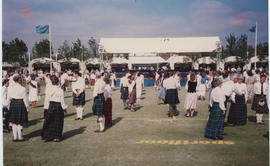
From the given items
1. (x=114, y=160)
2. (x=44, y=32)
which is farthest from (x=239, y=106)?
(x=44, y=32)

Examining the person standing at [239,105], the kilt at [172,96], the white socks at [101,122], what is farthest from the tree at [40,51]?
the person standing at [239,105]

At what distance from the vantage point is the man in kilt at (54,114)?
19.7 ft

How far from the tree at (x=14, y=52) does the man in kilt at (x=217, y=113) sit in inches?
1228

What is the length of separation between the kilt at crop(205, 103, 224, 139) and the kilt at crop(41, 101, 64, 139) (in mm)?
4254

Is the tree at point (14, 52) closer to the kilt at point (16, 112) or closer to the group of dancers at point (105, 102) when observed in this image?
the group of dancers at point (105, 102)

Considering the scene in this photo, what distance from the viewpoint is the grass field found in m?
4.85

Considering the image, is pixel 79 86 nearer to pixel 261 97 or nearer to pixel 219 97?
pixel 219 97

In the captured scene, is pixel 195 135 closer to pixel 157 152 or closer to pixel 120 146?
pixel 157 152

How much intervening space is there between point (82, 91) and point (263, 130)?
661cm

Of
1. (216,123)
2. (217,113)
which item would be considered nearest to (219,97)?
(217,113)

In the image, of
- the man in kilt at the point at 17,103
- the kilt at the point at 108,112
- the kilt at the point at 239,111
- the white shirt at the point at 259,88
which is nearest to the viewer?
the man in kilt at the point at 17,103

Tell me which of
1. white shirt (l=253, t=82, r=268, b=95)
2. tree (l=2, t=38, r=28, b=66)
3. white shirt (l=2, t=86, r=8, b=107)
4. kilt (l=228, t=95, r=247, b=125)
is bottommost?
kilt (l=228, t=95, r=247, b=125)

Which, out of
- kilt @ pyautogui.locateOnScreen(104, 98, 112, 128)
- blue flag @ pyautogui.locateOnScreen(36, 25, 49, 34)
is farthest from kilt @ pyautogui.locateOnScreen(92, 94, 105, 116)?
blue flag @ pyautogui.locateOnScreen(36, 25, 49, 34)

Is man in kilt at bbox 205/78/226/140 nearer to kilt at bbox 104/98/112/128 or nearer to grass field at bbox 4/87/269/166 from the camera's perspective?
grass field at bbox 4/87/269/166
